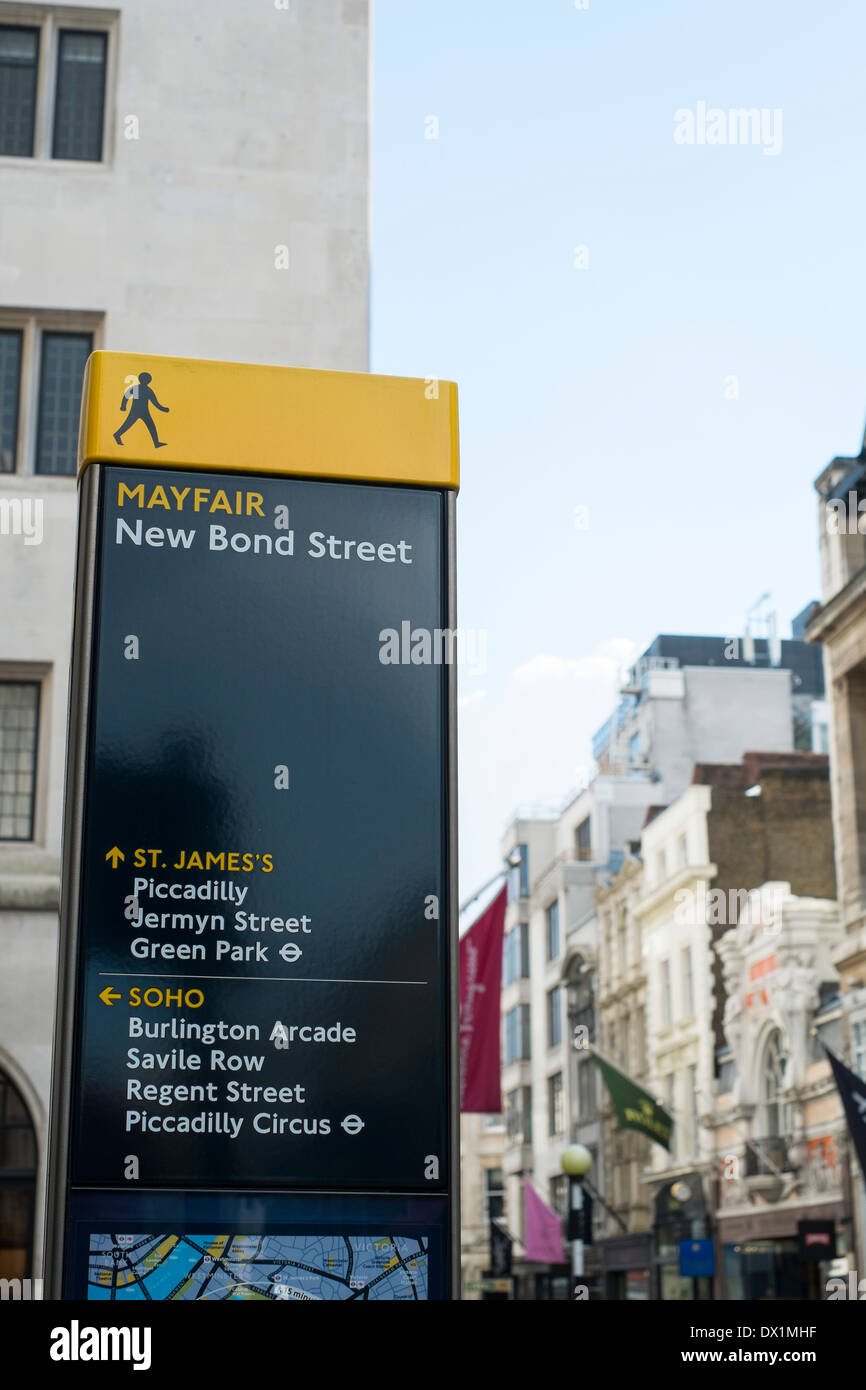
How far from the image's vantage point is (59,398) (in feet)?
55.5

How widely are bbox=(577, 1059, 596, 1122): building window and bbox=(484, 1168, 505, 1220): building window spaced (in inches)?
703

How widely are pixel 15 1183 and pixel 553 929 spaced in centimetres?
6482

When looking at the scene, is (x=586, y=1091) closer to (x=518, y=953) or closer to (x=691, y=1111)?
(x=691, y=1111)

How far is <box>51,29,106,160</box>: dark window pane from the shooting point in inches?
690

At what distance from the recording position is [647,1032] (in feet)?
193

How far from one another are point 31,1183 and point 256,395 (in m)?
10.4

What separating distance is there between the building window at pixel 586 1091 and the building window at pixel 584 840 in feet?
34.1

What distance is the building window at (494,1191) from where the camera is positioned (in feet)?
279

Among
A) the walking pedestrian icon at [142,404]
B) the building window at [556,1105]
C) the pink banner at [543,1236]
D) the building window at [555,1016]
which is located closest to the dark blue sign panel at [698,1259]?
the pink banner at [543,1236]

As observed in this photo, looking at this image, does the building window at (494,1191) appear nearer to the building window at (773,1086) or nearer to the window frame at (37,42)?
the building window at (773,1086)

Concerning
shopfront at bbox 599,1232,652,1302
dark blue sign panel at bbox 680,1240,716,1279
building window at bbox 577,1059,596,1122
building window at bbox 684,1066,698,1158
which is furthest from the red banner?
building window at bbox 577,1059,596,1122

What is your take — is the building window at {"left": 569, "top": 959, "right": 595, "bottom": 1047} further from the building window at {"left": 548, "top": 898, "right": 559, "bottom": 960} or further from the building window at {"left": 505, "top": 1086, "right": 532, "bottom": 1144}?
the building window at {"left": 505, "top": 1086, "right": 532, "bottom": 1144}
